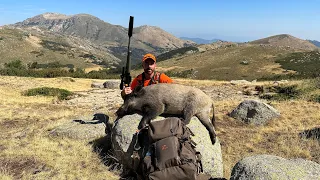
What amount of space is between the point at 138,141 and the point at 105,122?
4.40m

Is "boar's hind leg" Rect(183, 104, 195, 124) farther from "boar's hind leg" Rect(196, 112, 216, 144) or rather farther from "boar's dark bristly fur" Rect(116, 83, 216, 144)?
"boar's hind leg" Rect(196, 112, 216, 144)

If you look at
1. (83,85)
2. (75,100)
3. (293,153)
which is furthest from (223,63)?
(293,153)

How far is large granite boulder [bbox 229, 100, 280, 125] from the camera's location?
48.6 feet

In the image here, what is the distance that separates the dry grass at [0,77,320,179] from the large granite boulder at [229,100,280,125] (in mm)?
404

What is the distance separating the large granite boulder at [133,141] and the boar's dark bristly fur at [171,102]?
12.9 inches

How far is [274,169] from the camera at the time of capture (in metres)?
5.54

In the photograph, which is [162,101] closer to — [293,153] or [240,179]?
[240,179]

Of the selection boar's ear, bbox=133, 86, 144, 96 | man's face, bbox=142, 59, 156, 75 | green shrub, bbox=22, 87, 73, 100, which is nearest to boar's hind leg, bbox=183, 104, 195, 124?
boar's ear, bbox=133, 86, 144, 96

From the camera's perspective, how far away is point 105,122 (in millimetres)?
11062

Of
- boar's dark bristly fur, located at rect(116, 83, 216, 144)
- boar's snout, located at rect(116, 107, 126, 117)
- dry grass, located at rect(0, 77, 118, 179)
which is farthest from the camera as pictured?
boar's snout, located at rect(116, 107, 126, 117)

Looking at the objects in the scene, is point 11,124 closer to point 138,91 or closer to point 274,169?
point 138,91

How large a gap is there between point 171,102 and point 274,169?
3121 mm

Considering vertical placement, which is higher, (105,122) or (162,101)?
(162,101)

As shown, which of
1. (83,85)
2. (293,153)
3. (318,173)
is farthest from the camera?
(83,85)
